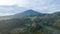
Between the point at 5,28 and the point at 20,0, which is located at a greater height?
the point at 20,0

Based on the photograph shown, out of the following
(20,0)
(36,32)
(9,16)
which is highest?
(20,0)

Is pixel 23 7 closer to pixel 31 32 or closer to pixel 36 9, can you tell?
pixel 36 9

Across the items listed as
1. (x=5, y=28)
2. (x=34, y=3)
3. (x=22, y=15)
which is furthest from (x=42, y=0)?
(x=5, y=28)

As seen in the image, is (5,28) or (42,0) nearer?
(5,28)

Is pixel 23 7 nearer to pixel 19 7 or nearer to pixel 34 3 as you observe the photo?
pixel 19 7

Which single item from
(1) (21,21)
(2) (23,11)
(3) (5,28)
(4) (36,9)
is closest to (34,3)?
(4) (36,9)

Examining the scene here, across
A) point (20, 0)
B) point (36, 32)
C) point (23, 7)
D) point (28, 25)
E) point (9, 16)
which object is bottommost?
point (36, 32)
